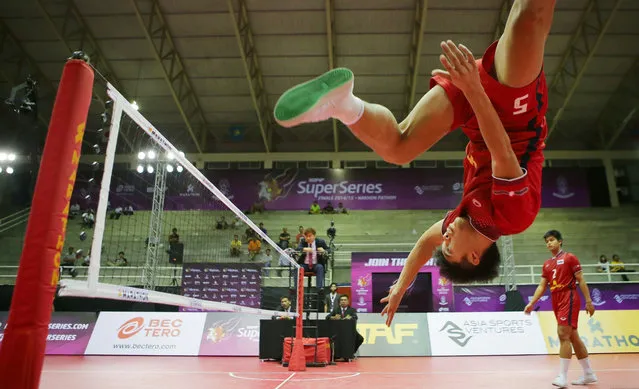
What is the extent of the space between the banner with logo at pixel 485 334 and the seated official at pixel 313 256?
2.82m

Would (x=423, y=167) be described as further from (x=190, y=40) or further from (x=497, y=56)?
(x=497, y=56)

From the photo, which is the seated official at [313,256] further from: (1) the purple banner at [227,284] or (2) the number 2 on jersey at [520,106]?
(2) the number 2 on jersey at [520,106]

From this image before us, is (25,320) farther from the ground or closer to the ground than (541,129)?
closer to the ground

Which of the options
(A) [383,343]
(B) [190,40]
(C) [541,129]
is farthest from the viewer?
(B) [190,40]

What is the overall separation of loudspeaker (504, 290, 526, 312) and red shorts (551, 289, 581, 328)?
621 centimetres

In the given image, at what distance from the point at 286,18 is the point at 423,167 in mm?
9776

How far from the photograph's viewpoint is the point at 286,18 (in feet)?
57.1

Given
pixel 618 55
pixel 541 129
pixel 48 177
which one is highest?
pixel 618 55

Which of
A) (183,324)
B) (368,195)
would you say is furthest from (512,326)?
(368,195)

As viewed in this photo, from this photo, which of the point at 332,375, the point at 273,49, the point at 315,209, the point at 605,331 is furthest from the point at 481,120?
the point at 315,209

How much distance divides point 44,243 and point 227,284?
1086 cm

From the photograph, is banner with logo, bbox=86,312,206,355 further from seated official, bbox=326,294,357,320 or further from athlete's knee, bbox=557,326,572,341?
athlete's knee, bbox=557,326,572,341

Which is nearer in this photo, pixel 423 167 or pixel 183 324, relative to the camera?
pixel 183 324

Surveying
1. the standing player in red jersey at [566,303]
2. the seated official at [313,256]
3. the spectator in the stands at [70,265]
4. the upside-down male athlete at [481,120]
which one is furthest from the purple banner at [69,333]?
the upside-down male athlete at [481,120]
